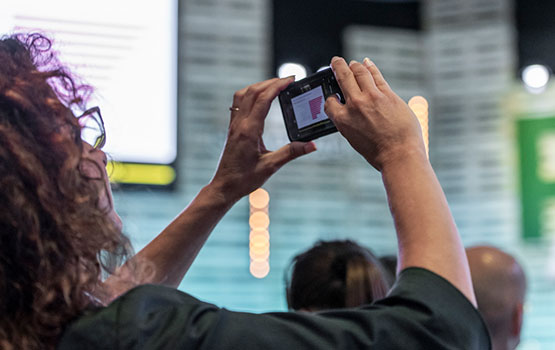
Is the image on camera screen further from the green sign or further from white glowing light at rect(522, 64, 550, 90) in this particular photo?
white glowing light at rect(522, 64, 550, 90)

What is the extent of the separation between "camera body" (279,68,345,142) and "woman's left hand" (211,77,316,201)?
0.06 ft

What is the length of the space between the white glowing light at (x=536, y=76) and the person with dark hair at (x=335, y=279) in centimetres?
356

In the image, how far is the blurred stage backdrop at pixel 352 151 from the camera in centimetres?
439

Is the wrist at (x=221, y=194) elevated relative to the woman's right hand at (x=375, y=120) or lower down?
lower down

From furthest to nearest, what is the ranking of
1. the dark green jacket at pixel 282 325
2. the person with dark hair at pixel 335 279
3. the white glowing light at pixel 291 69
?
the white glowing light at pixel 291 69, the person with dark hair at pixel 335 279, the dark green jacket at pixel 282 325

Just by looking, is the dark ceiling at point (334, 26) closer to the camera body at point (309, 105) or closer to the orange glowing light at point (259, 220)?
the orange glowing light at point (259, 220)

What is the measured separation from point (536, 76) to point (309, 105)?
13.3 feet

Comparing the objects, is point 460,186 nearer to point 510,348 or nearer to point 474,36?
point 474,36

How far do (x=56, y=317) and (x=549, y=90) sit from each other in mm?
4509

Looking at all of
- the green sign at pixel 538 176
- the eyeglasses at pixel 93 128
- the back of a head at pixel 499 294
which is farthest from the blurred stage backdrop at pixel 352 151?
the eyeglasses at pixel 93 128

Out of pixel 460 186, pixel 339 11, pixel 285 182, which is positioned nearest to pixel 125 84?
pixel 285 182

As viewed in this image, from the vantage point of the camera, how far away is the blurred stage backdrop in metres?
4.39

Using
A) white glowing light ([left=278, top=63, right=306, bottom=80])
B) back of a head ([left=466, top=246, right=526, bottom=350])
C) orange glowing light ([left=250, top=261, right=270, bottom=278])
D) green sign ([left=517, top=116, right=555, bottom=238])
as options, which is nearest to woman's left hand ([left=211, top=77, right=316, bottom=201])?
back of a head ([left=466, top=246, right=526, bottom=350])

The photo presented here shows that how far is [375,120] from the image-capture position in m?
0.84
